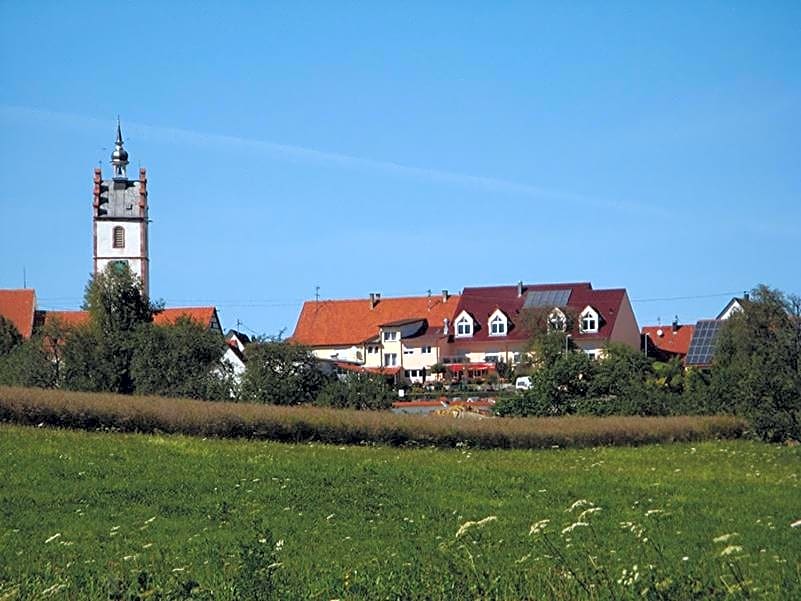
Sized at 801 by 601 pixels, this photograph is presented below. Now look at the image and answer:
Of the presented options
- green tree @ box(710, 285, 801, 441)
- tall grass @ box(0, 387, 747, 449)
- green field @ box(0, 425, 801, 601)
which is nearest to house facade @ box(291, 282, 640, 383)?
green tree @ box(710, 285, 801, 441)

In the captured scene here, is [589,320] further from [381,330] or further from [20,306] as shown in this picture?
[20,306]

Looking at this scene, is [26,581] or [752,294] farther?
[752,294]

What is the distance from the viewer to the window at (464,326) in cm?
10425

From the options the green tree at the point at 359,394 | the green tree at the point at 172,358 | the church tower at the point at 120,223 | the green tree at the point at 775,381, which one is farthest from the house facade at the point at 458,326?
the green tree at the point at 775,381

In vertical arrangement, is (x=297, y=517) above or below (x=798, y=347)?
below

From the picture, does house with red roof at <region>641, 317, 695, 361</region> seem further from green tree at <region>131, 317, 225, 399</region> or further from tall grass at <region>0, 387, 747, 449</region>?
tall grass at <region>0, 387, 747, 449</region>

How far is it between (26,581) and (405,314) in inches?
4043

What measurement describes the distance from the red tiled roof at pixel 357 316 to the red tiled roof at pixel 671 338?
56.5 feet

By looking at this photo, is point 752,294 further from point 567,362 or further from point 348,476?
point 348,476

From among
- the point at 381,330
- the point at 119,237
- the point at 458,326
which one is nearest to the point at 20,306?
the point at 119,237

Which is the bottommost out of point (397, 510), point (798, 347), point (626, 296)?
point (397, 510)

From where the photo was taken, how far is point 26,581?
10438 millimetres

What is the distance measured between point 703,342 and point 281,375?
51184mm

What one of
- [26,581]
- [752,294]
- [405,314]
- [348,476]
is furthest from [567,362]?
[405,314]
